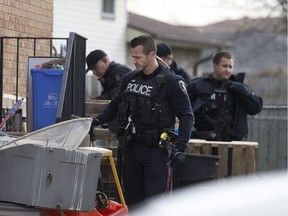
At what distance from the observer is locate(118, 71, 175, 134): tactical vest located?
8102 mm

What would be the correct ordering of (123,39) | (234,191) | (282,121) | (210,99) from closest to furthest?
(234,191)
(210,99)
(282,121)
(123,39)

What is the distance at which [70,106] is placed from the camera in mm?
8523

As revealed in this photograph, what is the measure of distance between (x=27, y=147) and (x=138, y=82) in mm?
1894

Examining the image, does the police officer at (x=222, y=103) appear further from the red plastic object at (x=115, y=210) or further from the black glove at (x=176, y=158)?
the red plastic object at (x=115, y=210)

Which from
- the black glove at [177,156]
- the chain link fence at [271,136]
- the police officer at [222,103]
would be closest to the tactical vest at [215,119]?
the police officer at [222,103]

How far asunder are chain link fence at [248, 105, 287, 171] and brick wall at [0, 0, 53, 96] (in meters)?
4.92

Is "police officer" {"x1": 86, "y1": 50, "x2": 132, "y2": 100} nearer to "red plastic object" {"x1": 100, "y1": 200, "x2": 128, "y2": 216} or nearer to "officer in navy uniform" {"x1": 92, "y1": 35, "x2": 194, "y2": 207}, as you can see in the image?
"officer in navy uniform" {"x1": 92, "y1": 35, "x2": 194, "y2": 207}

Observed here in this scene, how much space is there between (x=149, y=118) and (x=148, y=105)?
12 cm

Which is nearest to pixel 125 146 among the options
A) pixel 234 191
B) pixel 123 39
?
pixel 234 191

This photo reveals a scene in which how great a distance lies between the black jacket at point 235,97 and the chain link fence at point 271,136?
4446 mm

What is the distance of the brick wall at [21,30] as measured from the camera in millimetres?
10297

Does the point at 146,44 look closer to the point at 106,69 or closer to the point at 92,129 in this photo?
the point at 92,129

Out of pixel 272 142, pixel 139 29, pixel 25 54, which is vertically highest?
pixel 139 29

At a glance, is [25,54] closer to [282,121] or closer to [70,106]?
[70,106]
